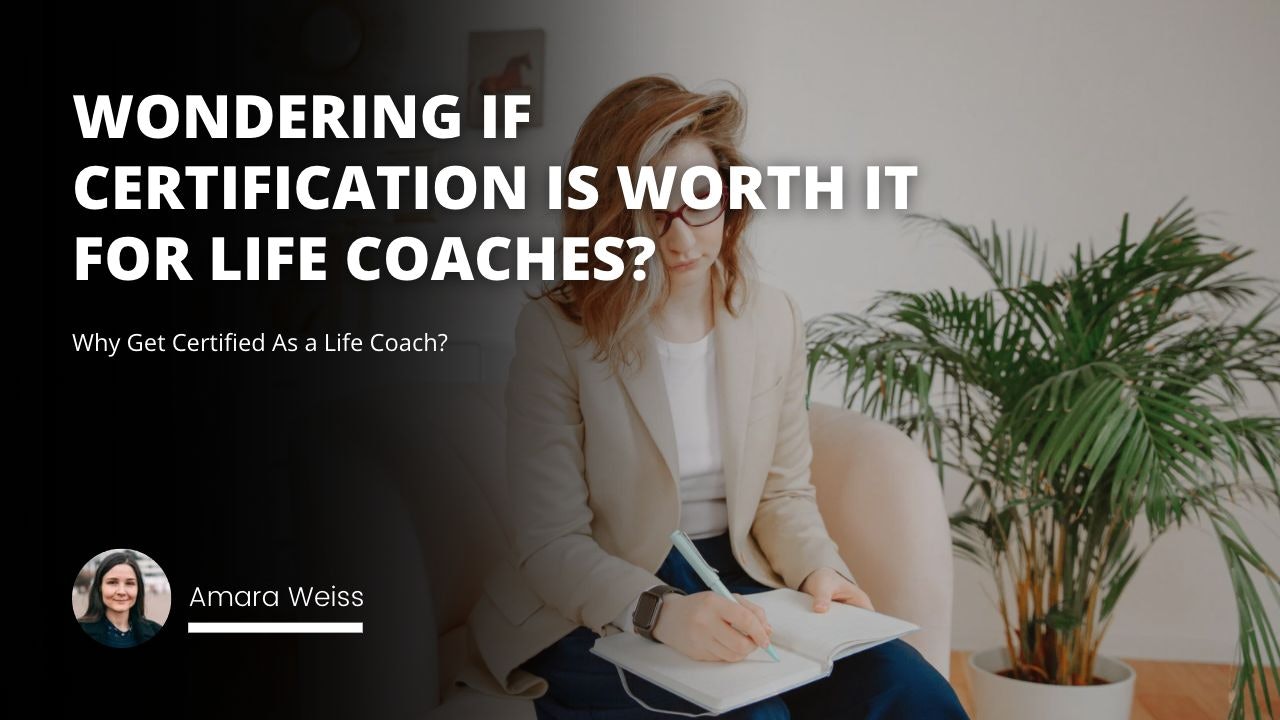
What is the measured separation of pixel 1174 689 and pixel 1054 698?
74 cm

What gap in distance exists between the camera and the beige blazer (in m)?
1.28

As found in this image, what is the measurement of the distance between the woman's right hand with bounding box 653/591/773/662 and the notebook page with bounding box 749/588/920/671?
0.13 ft

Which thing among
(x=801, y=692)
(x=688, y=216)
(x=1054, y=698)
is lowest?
(x=1054, y=698)

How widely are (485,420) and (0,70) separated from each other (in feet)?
2.47

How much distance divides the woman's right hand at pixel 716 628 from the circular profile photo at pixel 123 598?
68cm

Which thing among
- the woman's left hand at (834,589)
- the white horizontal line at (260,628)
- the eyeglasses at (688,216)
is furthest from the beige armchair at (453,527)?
the eyeglasses at (688,216)

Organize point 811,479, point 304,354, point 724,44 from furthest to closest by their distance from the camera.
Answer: point 724,44, point 811,479, point 304,354

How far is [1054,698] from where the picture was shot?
76.6 inches

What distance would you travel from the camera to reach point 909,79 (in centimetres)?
256

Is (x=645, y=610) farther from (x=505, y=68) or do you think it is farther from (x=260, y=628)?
(x=505, y=68)

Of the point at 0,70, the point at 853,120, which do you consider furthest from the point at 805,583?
the point at 853,120

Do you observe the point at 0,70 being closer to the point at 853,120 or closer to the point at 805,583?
the point at 805,583

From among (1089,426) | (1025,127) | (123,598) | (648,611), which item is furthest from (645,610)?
(1025,127)

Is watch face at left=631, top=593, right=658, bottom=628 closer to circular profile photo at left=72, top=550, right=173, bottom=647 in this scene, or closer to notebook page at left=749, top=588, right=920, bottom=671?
notebook page at left=749, top=588, right=920, bottom=671
